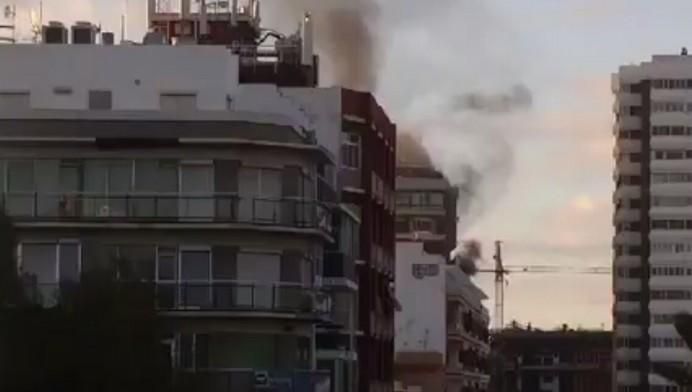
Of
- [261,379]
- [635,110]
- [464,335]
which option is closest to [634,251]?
[635,110]

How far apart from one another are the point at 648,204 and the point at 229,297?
127479 millimetres

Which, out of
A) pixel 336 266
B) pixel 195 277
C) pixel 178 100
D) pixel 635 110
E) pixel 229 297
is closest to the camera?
pixel 229 297

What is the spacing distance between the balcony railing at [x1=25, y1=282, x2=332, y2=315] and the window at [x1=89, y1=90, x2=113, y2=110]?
12.4m

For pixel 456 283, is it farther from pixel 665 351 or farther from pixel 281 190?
pixel 281 190

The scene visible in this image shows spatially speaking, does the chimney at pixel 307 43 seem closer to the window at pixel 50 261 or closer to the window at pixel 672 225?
the window at pixel 50 261

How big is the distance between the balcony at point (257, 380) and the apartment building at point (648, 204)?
12106 cm

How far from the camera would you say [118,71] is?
263 feet

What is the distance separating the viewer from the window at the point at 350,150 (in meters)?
86.9

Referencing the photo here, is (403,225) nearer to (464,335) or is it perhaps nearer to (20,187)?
(464,335)

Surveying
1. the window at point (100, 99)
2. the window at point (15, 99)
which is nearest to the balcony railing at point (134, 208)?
the window at point (100, 99)

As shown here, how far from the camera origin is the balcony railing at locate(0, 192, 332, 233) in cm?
6912

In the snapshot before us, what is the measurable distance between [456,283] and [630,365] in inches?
1847

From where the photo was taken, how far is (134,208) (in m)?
69.4

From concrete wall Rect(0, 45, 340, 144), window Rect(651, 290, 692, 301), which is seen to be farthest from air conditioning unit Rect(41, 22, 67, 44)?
Answer: window Rect(651, 290, 692, 301)
